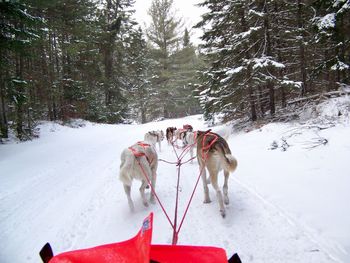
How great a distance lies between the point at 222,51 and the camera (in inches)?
423

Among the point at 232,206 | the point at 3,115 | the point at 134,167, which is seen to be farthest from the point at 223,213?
the point at 3,115

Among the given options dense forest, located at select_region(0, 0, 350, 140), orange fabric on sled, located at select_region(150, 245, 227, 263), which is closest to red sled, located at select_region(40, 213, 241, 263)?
orange fabric on sled, located at select_region(150, 245, 227, 263)

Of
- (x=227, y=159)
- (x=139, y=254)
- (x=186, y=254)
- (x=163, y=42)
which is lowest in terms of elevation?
(x=186, y=254)

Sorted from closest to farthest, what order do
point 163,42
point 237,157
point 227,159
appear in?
point 227,159
point 237,157
point 163,42

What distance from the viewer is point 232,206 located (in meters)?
4.12

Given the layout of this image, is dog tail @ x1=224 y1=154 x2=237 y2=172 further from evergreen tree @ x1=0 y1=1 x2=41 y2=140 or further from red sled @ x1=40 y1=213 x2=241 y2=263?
evergreen tree @ x1=0 y1=1 x2=41 y2=140

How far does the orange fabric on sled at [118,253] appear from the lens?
1581 mm

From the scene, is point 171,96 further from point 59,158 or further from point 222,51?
point 59,158

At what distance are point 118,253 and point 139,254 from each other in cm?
21

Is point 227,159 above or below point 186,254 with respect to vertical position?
above

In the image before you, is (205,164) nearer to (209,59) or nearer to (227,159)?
(227,159)

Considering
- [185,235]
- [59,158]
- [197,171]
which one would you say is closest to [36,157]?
[59,158]

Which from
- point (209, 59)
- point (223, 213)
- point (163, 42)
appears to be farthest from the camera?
point (163, 42)

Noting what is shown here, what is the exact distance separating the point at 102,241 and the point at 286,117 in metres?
8.18
